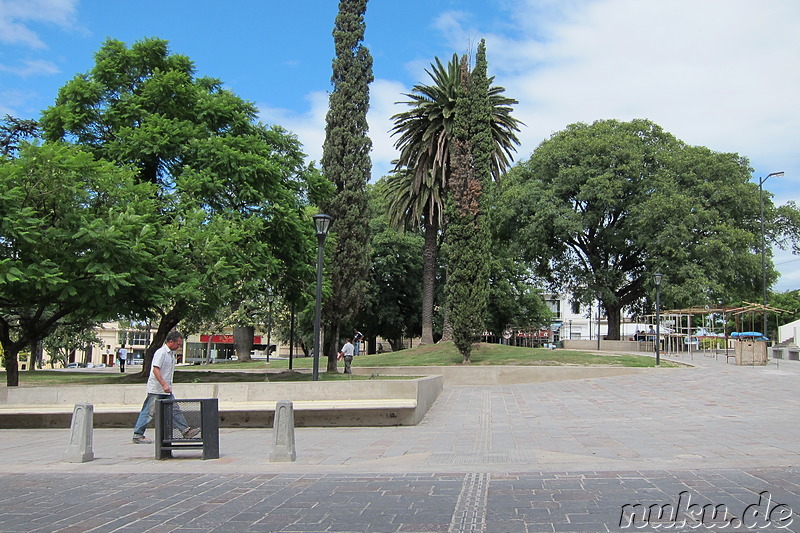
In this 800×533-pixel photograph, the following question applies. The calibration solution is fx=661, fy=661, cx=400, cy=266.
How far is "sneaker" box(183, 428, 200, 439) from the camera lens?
9.41 metres

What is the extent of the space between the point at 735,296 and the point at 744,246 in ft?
18.0

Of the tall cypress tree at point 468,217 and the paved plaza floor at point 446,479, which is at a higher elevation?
the tall cypress tree at point 468,217

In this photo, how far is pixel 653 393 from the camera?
63.0 ft

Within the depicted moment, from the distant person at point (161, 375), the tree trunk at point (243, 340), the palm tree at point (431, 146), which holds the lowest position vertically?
the tree trunk at point (243, 340)

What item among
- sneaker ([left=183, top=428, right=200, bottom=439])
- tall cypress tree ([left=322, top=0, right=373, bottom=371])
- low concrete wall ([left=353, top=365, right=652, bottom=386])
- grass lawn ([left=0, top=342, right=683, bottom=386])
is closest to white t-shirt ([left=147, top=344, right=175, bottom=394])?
sneaker ([left=183, top=428, right=200, bottom=439])

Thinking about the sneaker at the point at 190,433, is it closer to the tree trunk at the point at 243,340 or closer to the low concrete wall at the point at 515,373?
the low concrete wall at the point at 515,373

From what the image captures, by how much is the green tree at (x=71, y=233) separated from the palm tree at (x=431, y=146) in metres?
20.1

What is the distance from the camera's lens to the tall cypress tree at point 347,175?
27.7 meters

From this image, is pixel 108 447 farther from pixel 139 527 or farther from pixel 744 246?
pixel 744 246

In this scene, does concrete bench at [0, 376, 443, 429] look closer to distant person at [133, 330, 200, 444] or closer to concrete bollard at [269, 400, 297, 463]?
distant person at [133, 330, 200, 444]

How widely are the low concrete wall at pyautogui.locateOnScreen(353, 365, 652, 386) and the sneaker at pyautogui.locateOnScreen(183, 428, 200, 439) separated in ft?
56.0

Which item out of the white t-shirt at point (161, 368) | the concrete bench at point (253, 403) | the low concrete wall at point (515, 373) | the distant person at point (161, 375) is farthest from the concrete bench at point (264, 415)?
the low concrete wall at point (515, 373)

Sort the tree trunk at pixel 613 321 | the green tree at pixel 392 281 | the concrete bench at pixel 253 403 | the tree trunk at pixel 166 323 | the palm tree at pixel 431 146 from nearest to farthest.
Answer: the concrete bench at pixel 253 403, the tree trunk at pixel 166 323, the palm tree at pixel 431 146, the tree trunk at pixel 613 321, the green tree at pixel 392 281

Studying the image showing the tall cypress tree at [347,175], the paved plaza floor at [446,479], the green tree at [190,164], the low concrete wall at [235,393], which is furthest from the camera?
the tall cypress tree at [347,175]
